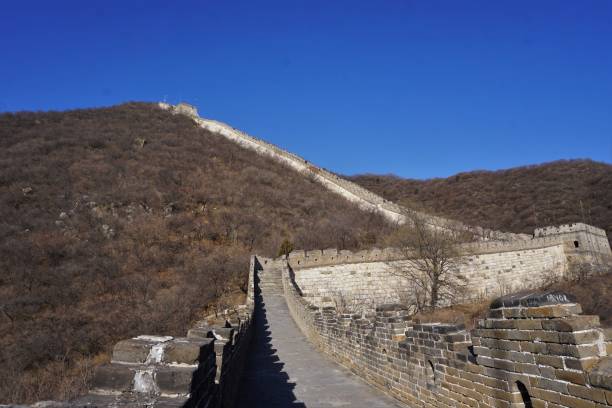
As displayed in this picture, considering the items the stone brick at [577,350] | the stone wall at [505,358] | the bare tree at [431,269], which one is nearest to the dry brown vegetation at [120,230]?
the stone wall at [505,358]

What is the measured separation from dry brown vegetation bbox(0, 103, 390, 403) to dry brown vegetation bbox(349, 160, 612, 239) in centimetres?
1396

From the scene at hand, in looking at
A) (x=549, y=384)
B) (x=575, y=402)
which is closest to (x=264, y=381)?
(x=549, y=384)

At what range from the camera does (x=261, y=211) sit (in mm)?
34469

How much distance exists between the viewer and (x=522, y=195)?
52969mm

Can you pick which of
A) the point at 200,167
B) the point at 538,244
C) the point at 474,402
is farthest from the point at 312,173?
the point at 474,402

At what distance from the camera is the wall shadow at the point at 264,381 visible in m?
7.04

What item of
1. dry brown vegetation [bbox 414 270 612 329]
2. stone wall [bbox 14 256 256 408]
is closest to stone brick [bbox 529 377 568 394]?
stone wall [bbox 14 256 256 408]

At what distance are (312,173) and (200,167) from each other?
1433 cm

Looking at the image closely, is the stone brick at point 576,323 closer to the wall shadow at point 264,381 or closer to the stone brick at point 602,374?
the stone brick at point 602,374

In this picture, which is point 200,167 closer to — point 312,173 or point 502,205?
point 312,173

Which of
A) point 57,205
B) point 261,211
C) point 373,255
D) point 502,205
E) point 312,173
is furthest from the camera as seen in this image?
point 502,205

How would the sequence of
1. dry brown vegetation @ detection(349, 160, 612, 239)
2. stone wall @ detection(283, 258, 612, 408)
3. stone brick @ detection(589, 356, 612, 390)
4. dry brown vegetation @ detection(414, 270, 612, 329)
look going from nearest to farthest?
stone brick @ detection(589, 356, 612, 390), stone wall @ detection(283, 258, 612, 408), dry brown vegetation @ detection(414, 270, 612, 329), dry brown vegetation @ detection(349, 160, 612, 239)

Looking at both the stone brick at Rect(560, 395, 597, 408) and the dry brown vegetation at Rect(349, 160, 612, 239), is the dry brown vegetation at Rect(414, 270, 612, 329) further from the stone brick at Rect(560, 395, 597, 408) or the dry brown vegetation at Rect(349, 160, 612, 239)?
the dry brown vegetation at Rect(349, 160, 612, 239)

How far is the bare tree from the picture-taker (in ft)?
75.7
